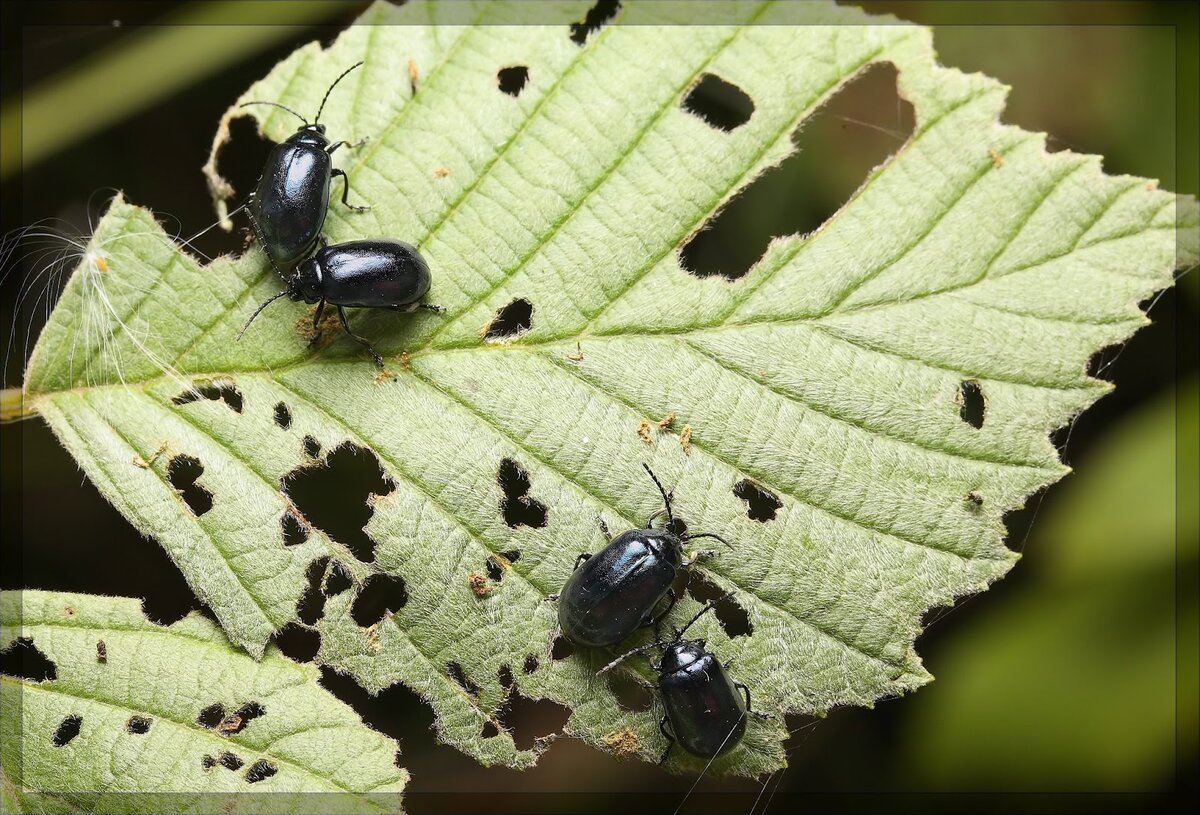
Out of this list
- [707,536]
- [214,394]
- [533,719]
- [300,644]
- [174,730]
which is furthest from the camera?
[533,719]

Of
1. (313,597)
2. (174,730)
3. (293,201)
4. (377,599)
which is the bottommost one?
(174,730)

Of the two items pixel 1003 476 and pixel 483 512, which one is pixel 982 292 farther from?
pixel 483 512

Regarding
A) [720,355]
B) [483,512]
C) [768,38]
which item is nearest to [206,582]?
[483,512]

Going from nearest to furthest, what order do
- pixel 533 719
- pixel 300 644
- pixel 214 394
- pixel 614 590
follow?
pixel 614 590 → pixel 214 394 → pixel 300 644 → pixel 533 719

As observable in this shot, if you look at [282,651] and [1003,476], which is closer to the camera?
[1003,476]

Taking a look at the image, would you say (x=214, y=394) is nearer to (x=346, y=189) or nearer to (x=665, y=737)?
(x=346, y=189)

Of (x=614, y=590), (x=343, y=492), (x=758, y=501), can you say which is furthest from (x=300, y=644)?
(x=758, y=501)

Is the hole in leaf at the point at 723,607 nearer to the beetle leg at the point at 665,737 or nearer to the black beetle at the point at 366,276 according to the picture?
the beetle leg at the point at 665,737
